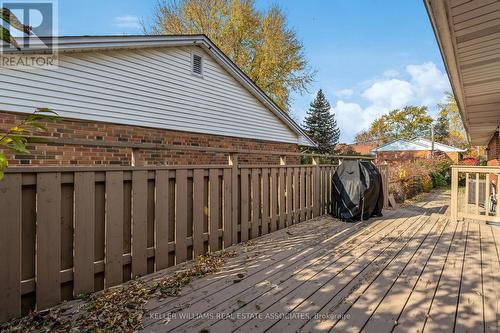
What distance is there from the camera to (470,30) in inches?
131

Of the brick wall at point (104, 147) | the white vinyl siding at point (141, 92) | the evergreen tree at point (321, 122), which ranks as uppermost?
the evergreen tree at point (321, 122)

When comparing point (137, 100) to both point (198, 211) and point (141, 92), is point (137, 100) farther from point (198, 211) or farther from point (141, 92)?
point (198, 211)

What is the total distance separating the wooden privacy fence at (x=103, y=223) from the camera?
198cm

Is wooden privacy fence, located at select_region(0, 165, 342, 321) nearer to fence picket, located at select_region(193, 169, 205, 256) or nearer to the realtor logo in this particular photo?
fence picket, located at select_region(193, 169, 205, 256)

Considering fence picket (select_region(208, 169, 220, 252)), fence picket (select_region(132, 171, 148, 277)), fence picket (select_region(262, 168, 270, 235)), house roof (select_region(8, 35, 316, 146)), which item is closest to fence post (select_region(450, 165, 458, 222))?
fence picket (select_region(262, 168, 270, 235))

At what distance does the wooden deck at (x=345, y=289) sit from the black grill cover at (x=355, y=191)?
4.16 feet

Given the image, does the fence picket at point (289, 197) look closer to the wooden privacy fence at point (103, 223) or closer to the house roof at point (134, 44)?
the wooden privacy fence at point (103, 223)

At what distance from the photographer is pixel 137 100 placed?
6.41m

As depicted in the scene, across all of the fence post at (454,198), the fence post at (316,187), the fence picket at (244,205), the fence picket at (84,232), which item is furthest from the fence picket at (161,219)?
the fence post at (454,198)

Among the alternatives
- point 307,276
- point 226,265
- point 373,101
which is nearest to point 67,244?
point 226,265

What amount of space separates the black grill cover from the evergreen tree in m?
28.0

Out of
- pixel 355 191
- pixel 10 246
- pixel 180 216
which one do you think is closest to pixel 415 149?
pixel 355 191

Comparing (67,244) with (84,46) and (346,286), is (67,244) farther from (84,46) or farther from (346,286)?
(84,46)

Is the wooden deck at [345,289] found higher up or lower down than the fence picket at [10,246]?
lower down
